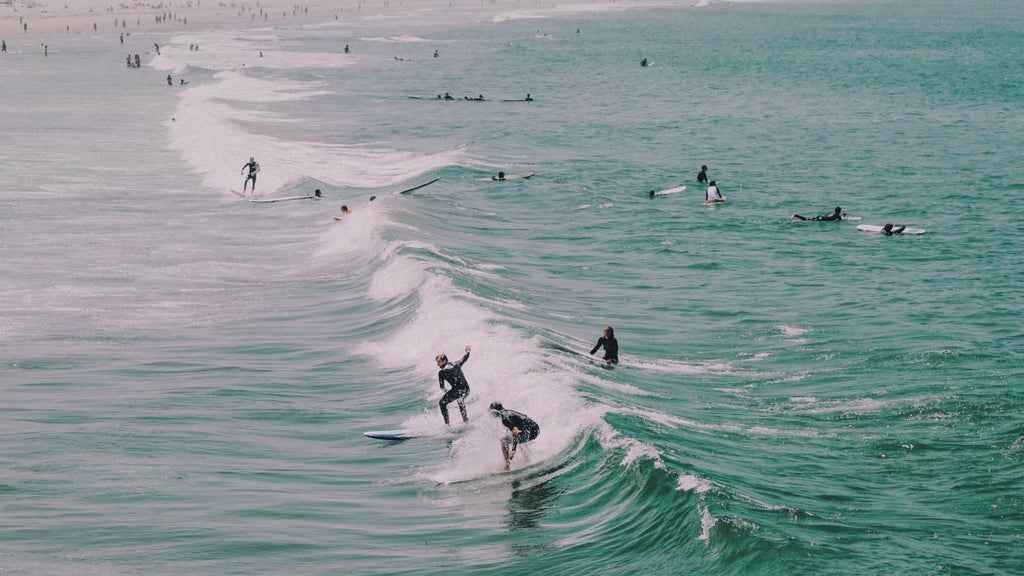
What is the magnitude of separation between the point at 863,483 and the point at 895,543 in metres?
2.94

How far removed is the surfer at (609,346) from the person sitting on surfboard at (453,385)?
4197 mm

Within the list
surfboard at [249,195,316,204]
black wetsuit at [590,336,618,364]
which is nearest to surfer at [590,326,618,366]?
black wetsuit at [590,336,618,364]

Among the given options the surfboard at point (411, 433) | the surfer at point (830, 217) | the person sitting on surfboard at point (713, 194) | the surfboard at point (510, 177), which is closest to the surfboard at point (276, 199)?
the surfboard at point (510, 177)

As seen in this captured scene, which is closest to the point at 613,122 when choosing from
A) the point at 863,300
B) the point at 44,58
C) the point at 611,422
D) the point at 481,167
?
the point at 481,167

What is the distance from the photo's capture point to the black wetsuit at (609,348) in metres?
27.0

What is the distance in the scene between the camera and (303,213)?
47469 mm

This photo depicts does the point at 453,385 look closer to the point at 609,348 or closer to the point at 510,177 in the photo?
the point at 609,348

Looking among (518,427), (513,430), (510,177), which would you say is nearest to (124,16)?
(510,177)

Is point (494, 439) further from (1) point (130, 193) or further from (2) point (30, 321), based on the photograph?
(1) point (130, 193)

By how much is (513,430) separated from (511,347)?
22.2 ft

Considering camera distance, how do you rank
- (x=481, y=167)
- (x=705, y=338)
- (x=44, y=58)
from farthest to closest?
1. (x=44, y=58)
2. (x=481, y=167)
3. (x=705, y=338)

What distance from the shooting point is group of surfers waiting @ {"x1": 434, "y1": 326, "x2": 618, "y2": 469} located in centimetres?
2103

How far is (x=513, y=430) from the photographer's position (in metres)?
20.9

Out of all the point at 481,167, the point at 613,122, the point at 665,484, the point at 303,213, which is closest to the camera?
the point at 665,484
